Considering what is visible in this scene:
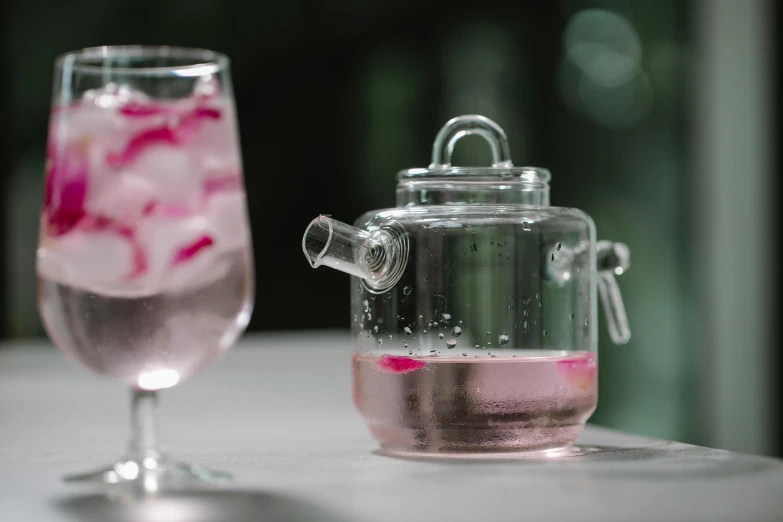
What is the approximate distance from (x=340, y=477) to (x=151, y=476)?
0.41ft

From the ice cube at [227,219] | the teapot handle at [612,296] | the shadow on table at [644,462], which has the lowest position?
the shadow on table at [644,462]

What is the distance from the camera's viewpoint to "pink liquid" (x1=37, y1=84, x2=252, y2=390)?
2.21 ft

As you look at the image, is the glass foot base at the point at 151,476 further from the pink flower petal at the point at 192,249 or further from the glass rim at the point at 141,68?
the glass rim at the point at 141,68

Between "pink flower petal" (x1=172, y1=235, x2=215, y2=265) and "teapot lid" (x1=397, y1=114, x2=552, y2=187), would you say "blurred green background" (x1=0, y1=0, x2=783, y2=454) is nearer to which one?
"teapot lid" (x1=397, y1=114, x2=552, y2=187)

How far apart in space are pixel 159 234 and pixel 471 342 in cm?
27

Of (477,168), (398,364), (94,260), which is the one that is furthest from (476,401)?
(94,260)

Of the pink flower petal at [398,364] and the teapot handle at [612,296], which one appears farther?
the teapot handle at [612,296]

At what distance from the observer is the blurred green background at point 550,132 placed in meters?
3.16

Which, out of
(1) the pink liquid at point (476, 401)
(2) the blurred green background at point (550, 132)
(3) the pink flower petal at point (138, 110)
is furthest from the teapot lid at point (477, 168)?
(2) the blurred green background at point (550, 132)

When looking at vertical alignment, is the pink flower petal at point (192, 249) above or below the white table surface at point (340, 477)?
above

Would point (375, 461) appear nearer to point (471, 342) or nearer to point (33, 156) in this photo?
point (471, 342)

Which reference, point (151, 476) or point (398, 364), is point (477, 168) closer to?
point (398, 364)

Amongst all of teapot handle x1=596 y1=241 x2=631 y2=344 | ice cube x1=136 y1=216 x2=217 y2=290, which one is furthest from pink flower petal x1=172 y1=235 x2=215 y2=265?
teapot handle x1=596 y1=241 x2=631 y2=344

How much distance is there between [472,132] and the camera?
905 mm
